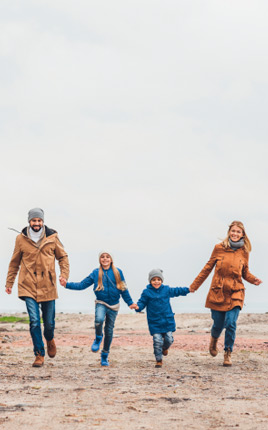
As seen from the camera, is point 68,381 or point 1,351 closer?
point 68,381

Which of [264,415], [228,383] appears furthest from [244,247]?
[264,415]

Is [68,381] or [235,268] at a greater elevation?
Result: [235,268]

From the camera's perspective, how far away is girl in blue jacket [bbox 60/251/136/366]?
11.0m

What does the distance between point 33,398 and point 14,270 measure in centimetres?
371

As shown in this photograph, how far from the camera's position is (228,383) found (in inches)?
355

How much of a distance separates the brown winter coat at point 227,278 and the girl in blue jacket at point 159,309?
59 centimetres

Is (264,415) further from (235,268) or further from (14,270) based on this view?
(14,270)

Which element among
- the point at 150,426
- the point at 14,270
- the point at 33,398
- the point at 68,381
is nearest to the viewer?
the point at 150,426

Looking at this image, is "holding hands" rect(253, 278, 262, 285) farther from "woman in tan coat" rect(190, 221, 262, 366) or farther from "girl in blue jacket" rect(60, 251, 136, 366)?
"girl in blue jacket" rect(60, 251, 136, 366)

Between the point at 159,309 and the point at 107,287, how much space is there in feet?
3.31

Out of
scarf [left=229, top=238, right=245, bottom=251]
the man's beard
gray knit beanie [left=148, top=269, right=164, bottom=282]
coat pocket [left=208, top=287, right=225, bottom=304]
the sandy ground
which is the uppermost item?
the man's beard

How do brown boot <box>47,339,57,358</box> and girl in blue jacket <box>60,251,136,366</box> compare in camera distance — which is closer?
girl in blue jacket <box>60,251,136,366</box>

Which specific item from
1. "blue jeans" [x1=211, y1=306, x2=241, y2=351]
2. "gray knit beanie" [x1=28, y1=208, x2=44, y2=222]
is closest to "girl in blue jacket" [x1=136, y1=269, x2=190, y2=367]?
"blue jeans" [x1=211, y1=306, x2=241, y2=351]

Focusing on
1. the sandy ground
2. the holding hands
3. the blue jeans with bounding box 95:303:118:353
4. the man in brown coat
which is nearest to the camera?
the sandy ground
